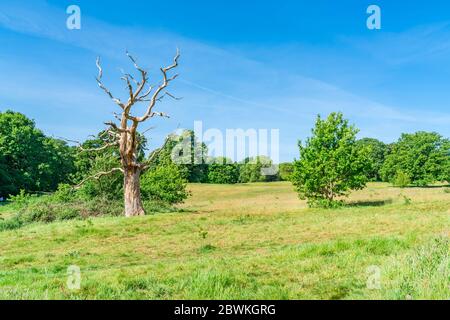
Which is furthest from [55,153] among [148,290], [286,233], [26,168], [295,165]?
[148,290]

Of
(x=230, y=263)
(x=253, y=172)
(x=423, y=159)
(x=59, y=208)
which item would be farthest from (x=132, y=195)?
(x=253, y=172)

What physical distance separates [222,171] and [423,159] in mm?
49530

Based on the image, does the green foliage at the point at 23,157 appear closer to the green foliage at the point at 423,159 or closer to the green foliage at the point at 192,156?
the green foliage at the point at 192,156

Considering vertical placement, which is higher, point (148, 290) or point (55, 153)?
point (55, 153)

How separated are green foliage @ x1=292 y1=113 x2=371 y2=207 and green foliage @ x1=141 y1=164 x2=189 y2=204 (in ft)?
37.0

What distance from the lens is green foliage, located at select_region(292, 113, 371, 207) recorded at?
33562 millimetres

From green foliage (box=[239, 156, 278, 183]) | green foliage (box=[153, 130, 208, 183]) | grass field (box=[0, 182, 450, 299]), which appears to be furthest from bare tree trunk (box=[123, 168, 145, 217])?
green foliage (box=[239, 156, 278, 183])

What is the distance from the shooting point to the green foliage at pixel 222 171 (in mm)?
103125

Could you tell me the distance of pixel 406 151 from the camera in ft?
266

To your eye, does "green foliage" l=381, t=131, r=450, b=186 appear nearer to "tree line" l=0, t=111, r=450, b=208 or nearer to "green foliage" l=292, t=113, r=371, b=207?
"tree line" l=0, t=111, r=450, b=208

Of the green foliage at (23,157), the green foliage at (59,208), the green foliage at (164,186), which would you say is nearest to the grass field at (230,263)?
the green foliage at (59,208)
